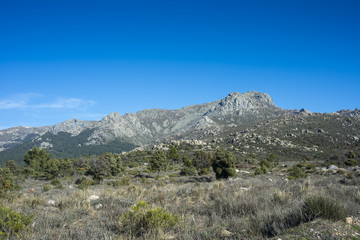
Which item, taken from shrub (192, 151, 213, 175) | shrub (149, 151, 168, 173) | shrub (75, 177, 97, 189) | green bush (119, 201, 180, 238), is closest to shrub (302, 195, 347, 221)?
green bush (119, 201, 180, 238)

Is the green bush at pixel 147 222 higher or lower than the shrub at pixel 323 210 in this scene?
lower

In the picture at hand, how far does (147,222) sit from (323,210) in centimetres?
371

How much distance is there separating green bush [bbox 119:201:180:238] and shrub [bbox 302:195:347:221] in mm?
2851

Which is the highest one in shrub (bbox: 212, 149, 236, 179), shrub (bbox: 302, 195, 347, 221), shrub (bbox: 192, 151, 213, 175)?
shrub (bbox: 302, 195, 347, 221)

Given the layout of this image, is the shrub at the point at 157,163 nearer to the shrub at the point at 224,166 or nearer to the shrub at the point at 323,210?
the shrub at the point at 224,166

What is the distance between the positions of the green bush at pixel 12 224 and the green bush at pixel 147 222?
2040 mm

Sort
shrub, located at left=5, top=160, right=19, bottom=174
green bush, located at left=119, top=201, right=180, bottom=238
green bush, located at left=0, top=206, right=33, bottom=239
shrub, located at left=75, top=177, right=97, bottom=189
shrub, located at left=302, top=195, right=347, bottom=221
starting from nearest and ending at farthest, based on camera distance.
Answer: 1. shrub, located at left=302, top=195, right=347, bottom=221
2. green bush, located at left=0, top=206, right=33, bottom=239
3. green bush, located at left=119, top=201, right=180, bottom=238
4. shrub, located at left=75, top=177, right=97, bottom=189
5. shrub, located at left=5, top=160, right=19, bottom=174

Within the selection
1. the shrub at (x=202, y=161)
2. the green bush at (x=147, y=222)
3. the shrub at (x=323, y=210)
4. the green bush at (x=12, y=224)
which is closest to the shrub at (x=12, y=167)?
the shrub at (x=202, y=161)

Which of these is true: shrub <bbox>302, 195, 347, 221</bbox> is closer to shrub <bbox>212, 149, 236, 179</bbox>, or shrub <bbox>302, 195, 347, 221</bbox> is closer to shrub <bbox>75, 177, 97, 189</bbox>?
shrub <bbox>75, 177, 97, 189</bbox>

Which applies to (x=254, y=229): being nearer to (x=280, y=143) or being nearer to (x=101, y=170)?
(x=101, y=170)

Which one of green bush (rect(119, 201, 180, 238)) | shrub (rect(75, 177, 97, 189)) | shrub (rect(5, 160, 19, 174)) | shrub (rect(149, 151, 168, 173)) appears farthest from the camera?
shrub (rect(5, 160, 19, 174))

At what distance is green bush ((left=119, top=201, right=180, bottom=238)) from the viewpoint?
14.6ft

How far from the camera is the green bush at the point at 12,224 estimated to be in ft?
14.1

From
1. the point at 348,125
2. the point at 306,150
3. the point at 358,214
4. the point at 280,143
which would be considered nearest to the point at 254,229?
the point at 358,214
